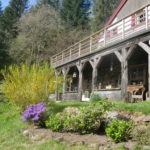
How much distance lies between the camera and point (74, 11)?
35.0 metres

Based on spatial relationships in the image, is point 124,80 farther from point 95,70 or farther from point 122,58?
point 95,70

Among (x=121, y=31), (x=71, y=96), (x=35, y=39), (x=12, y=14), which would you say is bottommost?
(x=71, y=96)

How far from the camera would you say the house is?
30.0ft

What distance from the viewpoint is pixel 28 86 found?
8055 mm

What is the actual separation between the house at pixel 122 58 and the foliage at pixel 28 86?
3335 mm

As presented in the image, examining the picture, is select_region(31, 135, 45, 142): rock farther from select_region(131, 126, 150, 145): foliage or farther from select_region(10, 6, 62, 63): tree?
select_region(10, 6, 62, 63): tree

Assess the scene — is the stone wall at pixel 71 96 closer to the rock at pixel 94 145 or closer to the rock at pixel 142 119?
the rock at pixel 142 119

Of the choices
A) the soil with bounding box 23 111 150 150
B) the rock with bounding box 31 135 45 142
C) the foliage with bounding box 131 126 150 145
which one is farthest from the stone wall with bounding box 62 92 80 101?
the foliage with bounding box 131 126 150 145

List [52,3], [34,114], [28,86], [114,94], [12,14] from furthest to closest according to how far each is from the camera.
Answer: [52,3] → [12,14] → [114,94] → [28,86] → [34,114]

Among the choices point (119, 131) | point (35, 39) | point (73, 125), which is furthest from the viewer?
point (35, 39)

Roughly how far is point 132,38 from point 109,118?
4.76m

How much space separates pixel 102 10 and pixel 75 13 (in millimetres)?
4464

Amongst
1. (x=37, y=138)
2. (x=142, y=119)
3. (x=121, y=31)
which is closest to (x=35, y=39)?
(x=121, y=31)

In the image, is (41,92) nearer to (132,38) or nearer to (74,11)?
(132,38)
